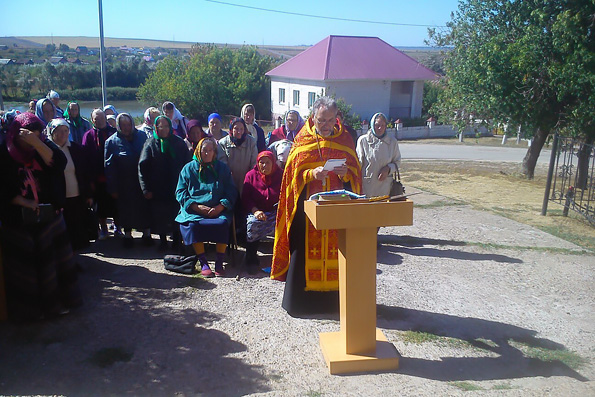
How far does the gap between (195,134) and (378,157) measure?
261 centimetres

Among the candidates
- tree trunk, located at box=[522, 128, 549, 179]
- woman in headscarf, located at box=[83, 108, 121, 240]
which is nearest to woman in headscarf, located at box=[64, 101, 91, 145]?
woman in headscarf, located at box=[83, 108, 121, 240]

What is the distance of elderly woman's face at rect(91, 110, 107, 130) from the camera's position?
7358 mm

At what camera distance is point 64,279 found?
16.3ft

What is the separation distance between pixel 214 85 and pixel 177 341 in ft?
137

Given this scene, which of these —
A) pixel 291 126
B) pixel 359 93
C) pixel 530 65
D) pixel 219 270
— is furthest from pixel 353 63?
pixel 219 270

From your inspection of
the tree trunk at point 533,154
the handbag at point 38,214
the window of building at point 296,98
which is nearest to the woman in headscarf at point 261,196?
the handbag at point 38,214

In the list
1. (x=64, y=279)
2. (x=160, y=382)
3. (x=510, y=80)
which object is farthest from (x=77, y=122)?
(x=510, y=80)

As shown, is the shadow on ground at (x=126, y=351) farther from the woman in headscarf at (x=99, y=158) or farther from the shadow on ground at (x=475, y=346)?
the woman in headscarf at (x=99, y=158)

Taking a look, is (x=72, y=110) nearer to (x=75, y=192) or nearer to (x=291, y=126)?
(x=75, y=192)

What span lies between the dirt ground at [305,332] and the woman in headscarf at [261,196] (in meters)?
0.39

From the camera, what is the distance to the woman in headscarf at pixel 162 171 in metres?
6.79

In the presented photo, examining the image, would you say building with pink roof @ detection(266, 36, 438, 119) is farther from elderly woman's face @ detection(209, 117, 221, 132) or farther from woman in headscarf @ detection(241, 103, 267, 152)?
elderly woman's face @ detection(209, 117, 221, 132)

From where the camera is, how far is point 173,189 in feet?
22.8

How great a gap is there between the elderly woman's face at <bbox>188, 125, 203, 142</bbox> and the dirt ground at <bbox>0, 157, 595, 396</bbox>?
1.67 m
